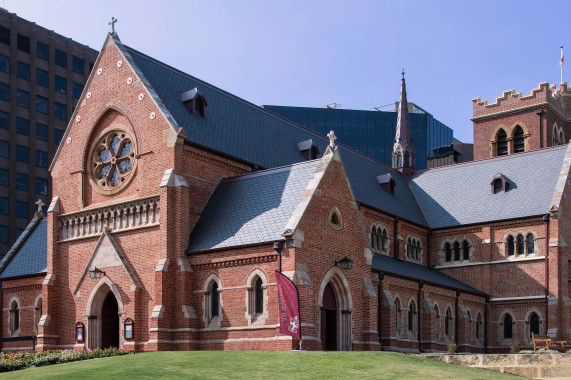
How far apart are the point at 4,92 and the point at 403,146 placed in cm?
4523

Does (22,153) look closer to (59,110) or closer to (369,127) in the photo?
(59,110)

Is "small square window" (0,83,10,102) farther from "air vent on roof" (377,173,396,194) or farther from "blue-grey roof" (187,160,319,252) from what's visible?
"blue-grey roof" (187,160,319,252)

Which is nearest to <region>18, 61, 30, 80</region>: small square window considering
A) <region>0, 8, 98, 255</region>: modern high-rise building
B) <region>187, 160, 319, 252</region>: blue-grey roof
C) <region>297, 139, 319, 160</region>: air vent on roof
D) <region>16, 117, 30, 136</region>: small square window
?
<region>0, 8, 98, 255</region>: modern high-rise building

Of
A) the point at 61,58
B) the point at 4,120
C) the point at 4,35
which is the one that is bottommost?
the point at 4,120

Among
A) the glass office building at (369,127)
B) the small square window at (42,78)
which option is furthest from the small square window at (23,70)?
the glass office building at (369,127)

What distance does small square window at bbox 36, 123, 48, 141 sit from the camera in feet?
295

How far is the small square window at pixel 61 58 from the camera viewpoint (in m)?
93.5

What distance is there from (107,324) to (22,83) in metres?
56.6

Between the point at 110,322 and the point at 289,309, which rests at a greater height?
the point at 289,309

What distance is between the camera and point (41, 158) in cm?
9012

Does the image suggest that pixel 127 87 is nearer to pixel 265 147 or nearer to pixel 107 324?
pixel 265 147

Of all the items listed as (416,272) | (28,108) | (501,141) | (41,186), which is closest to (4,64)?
(28,108)

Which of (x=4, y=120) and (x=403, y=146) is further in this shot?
(x=4, y=120)

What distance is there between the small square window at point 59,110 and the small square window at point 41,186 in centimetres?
756
